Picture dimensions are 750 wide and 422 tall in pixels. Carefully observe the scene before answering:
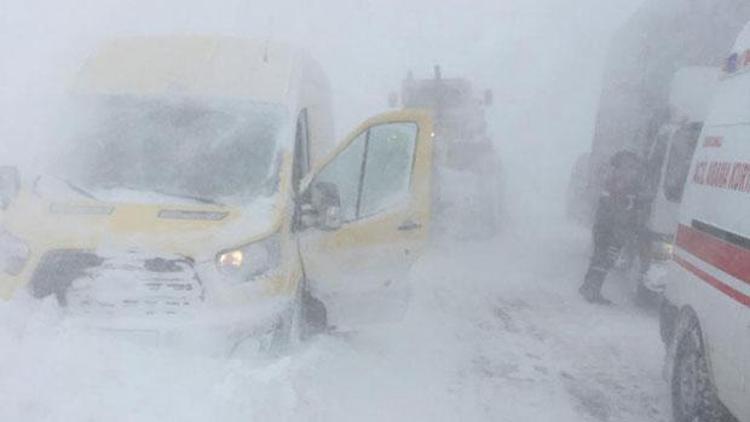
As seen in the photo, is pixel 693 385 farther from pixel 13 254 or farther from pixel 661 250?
pixel 13 254

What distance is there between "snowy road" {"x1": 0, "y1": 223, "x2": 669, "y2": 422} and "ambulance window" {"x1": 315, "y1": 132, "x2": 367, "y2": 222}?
102 cm

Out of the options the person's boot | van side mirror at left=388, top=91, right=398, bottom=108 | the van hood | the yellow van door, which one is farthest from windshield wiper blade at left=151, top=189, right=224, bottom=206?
van side mirror at left=388, top=91, right=398, bottom=108

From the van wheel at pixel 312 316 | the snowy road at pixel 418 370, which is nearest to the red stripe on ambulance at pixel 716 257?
the snowy road at pixel 418 370

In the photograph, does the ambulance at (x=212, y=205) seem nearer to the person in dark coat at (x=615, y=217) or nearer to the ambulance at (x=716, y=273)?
the ambulance at (x=716, y=273)

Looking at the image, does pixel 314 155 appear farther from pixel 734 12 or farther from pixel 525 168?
pixel 525 168

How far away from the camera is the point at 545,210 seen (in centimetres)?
1912

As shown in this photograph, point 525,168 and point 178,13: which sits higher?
point 178,13

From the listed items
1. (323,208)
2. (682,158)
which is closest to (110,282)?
(323,208)

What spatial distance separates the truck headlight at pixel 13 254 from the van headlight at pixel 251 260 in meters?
1.10

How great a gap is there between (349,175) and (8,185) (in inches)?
91.2

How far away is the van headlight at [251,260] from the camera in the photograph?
17.1 ft

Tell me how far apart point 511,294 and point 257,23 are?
1055 centimetres

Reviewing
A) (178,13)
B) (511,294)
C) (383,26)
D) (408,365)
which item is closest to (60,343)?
(408,365)

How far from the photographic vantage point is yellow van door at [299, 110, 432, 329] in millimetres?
6473
